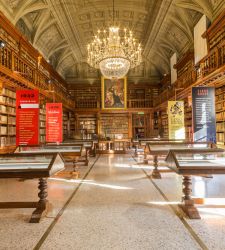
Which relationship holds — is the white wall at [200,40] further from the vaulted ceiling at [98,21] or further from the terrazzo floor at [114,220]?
the terrazzo floor at [114,220]

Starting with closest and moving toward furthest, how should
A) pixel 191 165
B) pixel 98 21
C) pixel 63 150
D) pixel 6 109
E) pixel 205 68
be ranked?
pixel 191 165 < pixel 63 150 < pixel 6 109 < pixel 205 68 < pixel 98 21

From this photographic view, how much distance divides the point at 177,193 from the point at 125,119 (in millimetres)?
14476

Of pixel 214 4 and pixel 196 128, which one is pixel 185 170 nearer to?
pixel 196 128

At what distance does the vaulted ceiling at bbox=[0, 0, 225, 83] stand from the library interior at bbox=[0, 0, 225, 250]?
0.19ft

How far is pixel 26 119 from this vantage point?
747 cm

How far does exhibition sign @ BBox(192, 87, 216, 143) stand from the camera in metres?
7.94

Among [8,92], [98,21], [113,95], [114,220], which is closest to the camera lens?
[114,220]

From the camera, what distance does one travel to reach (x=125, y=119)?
19.2m

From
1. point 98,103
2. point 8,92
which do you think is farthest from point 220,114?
point 98,103

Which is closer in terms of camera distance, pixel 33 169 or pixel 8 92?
pixel 33 169

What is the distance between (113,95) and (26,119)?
1167 centimetres

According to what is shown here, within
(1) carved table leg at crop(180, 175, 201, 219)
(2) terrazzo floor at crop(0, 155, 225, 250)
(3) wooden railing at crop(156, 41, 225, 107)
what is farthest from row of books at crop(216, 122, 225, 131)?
(1) carved table leg at crop(180, 175, 201, 219)

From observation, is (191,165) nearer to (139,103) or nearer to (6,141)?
(6,141)

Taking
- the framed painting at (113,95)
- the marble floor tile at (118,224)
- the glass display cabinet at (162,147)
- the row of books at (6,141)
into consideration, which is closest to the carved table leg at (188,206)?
the marble floor tile at (118,224)
